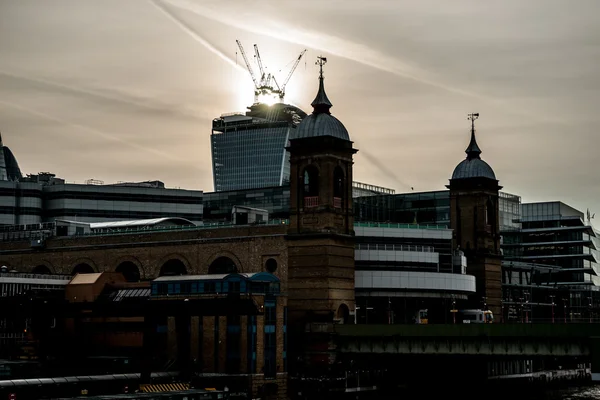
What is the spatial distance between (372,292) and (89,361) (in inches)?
1483

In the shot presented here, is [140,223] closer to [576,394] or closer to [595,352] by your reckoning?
[576,394]

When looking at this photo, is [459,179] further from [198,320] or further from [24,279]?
[24,279]

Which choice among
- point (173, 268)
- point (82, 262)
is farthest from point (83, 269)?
point (173, 268)

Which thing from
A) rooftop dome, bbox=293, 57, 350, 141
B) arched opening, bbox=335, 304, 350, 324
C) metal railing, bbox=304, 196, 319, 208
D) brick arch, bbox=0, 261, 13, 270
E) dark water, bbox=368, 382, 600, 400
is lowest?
dark water, bbox=368, 382, 600, 400

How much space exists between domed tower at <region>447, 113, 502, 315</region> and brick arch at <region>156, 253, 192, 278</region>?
1696 inches

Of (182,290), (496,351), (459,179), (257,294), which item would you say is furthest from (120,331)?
(459,179)

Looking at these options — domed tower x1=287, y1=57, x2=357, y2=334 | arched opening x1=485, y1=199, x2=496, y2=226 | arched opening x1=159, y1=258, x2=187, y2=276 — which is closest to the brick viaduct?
arched opening x1=159, y1=258, x2=187, y2=276

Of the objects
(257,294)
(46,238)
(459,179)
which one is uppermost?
(459,179)

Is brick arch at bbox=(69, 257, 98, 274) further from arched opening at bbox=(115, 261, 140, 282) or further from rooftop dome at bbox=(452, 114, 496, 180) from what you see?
rooftop dome at bbox=(452, 114, 496, 180)

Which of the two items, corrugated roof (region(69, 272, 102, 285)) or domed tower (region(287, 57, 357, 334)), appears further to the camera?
corrugated roof (region(69, 272, 102, 285))

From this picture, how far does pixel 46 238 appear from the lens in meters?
144

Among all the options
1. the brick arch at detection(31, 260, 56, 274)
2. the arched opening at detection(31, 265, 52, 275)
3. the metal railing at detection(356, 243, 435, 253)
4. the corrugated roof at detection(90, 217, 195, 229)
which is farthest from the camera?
the corrugated roof at detection(90, 217, 195, 229)

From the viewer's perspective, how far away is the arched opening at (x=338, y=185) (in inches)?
4678

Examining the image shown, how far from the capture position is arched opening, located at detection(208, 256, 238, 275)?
12275cm
